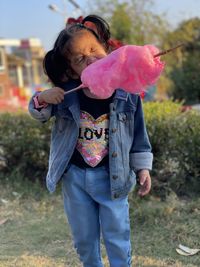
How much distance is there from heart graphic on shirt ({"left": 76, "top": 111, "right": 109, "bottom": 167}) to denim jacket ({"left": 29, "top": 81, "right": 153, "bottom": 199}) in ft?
0.12

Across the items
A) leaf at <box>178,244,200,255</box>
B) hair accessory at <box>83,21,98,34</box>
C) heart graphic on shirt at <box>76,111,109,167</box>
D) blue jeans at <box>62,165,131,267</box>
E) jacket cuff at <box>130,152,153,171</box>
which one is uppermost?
hair accessory at <box>83,21,98,34</box>

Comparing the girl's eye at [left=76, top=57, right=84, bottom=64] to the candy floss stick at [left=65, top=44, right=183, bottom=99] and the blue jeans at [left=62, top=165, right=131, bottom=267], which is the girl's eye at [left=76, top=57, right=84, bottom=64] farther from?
the blue jeans at [left=62, top=165, right=131, bottom=267]

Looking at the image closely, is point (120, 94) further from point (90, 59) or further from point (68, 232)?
point (68, 232)

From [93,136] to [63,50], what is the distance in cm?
44

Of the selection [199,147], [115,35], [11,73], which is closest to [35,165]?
[199,147]

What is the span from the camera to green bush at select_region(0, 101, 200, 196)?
3965 millimetres

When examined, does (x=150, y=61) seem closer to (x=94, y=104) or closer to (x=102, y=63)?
(x=102, y=63)

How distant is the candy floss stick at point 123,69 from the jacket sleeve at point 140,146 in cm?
29

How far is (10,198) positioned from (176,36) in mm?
17464

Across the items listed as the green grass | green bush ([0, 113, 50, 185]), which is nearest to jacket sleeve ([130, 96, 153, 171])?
the green grass

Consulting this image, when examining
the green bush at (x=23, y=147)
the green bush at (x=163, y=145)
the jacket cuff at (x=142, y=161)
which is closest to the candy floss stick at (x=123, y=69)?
the jacket cuff at (x=142, y=161)

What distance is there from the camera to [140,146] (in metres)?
2.23

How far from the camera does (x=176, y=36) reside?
2034cm

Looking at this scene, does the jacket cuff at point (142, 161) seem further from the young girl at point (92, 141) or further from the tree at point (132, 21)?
the tree at point (132, 21)
